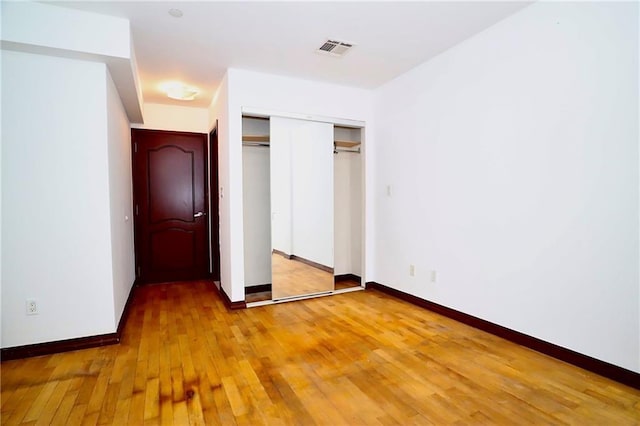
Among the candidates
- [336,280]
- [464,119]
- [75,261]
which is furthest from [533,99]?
[75,261]

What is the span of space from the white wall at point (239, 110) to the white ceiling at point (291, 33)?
156 mm

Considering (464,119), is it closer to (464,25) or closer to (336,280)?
(464,25)

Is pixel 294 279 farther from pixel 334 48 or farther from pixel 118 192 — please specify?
pixel 334 48

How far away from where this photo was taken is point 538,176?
2.68m

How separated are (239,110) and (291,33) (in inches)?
44.2

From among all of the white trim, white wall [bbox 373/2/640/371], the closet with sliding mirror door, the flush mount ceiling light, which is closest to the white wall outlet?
the closet with sliding mirror door

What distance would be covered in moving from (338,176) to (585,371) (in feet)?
11.4

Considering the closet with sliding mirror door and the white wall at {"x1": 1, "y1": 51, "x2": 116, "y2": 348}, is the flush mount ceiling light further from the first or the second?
the white wall at {"x1": 1, "y1": 51, "x2": 116, "y2": 348}

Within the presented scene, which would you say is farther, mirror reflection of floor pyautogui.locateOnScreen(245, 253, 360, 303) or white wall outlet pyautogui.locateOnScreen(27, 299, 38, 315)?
mirror reflection of floor pyautogui.locateOnScreen(245, 253, 360, 303)

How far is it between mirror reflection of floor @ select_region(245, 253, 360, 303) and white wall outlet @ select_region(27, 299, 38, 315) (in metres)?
2.01

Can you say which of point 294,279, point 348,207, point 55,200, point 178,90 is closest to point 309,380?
point 294,279

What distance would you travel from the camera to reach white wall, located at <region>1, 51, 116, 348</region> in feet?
8.75

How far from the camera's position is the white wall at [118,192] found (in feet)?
10.2

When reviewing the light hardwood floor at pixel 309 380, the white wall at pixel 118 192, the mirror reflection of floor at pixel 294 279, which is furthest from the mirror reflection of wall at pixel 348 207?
the white wall at pixel 118 192
